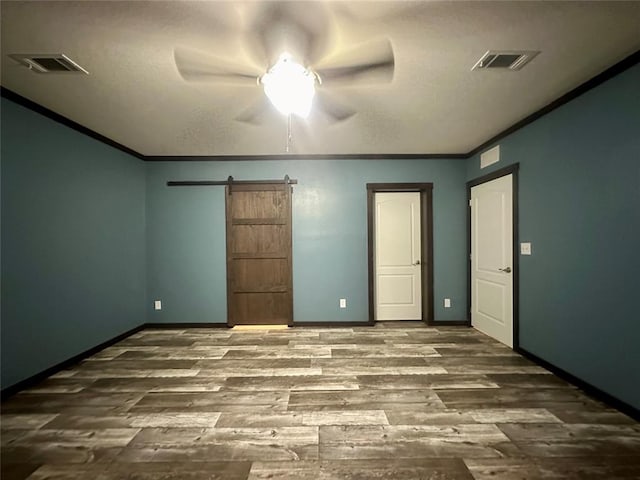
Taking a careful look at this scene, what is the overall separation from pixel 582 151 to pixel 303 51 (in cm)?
235

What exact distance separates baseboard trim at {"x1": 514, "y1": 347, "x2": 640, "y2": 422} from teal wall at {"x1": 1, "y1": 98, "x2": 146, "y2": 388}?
4.54 m

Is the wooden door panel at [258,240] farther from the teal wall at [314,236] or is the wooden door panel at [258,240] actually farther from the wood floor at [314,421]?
the wood floor at [314,421]

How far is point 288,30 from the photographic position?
1.49 metres

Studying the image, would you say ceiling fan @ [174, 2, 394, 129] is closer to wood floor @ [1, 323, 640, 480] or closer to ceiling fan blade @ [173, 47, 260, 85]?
ceiling fan blade @ [173, 47, 260, 85]

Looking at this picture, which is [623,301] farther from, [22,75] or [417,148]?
[22,75]

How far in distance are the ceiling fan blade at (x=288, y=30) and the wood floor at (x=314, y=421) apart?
7.49 ft

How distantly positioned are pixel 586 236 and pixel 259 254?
3.47 metres

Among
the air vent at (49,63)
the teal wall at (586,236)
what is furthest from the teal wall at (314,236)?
the air vent at (49,63)

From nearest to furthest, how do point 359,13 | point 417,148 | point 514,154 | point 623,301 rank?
1. point 359,13
2. point 623,301
3. point 514,154
4. point 417,148

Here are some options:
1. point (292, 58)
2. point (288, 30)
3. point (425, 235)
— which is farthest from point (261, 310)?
point (288, 30)

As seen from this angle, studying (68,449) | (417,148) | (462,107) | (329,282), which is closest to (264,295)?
(329,282)

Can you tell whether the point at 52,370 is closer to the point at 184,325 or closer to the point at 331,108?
the point at 184,325

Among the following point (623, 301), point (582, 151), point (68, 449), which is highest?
point (582, 151)

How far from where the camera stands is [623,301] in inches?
77.4
